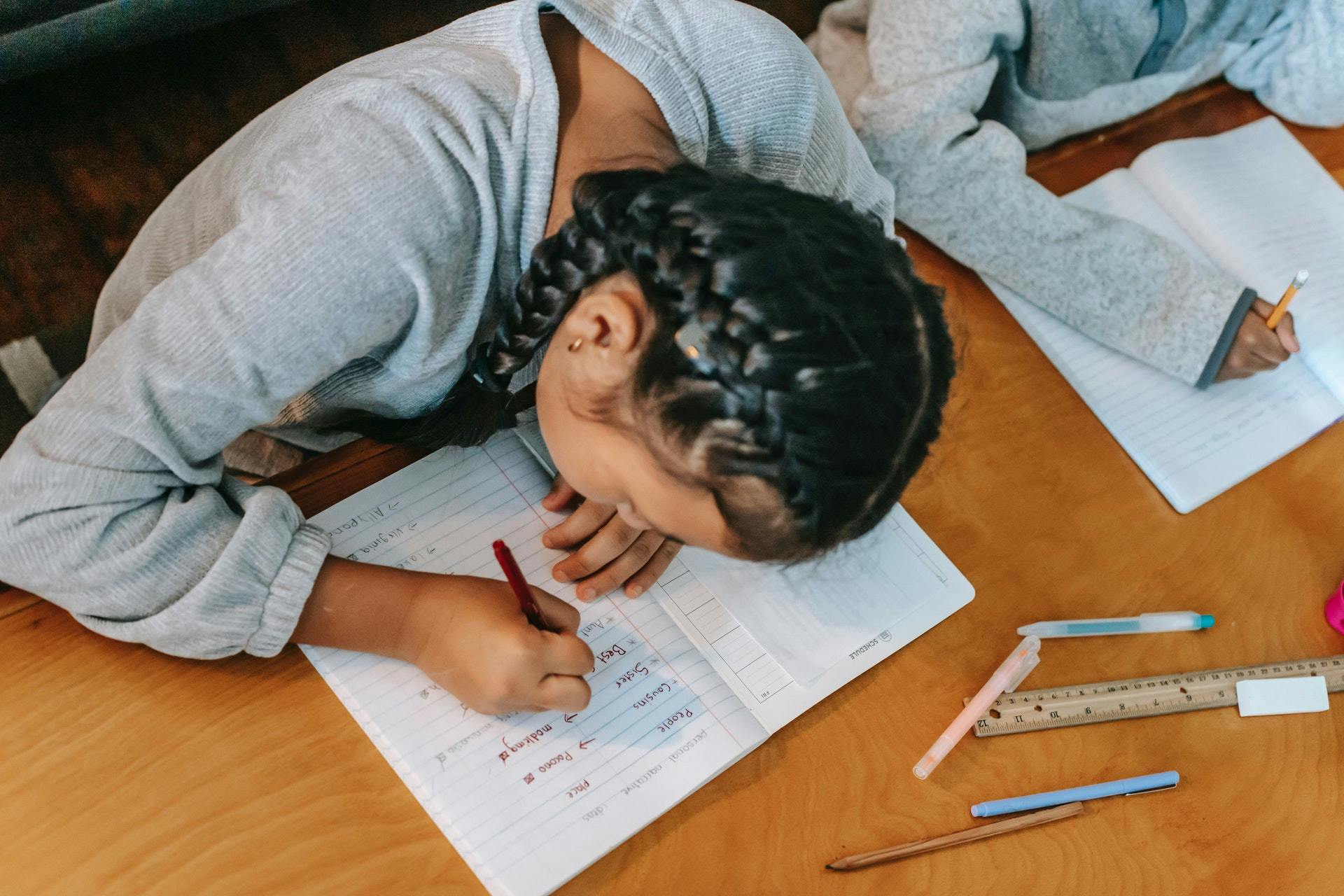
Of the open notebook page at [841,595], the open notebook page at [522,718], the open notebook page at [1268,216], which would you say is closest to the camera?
the open notebook page at [522,718]

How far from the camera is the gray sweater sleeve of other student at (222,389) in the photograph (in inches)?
21.3

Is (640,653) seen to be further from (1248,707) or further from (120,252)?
(120,252)

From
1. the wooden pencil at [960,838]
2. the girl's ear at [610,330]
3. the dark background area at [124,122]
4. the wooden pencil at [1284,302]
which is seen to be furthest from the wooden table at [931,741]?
the dark background area at [124,122]

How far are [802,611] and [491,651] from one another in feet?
0.76

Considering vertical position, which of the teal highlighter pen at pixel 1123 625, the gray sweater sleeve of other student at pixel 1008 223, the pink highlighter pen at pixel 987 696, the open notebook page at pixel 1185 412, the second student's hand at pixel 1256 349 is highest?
the gray sweater sleeve of other student at pixel 1008 223

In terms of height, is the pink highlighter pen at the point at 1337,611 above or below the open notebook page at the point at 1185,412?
below

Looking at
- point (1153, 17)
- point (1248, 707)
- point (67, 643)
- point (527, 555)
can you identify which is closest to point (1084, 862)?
point (1248, 707)

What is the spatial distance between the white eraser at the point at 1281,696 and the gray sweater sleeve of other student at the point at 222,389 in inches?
25.9

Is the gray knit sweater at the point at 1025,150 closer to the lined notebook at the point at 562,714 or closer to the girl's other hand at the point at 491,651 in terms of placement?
the lined notebook at the point at 562,714

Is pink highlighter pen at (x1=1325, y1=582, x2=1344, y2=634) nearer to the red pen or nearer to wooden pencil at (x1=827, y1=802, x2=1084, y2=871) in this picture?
wooden pencil at (x1=827, y1=802, x2=1084, y2=871)

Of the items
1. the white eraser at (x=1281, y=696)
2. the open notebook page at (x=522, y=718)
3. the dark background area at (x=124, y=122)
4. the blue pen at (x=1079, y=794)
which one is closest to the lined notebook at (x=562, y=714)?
the open notebook page at (x=522, y=718)

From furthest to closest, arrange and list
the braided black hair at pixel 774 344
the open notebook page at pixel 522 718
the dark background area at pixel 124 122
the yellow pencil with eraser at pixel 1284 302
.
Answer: the dark background area at pixel 124 122 < the yellow pencil with eraser at pixel 1284 302 < the open notebook page at pixel 522 718 < the braided black hair at pixel 774 344

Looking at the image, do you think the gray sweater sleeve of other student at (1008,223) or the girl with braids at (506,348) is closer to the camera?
the girl with braids at (506,348)

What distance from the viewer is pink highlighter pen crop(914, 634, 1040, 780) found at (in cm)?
67
